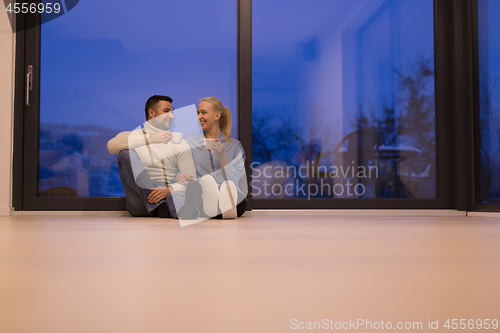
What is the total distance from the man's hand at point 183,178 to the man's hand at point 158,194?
9 centimetres

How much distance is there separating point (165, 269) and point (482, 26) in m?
2.93

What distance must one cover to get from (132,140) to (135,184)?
0.98 ft

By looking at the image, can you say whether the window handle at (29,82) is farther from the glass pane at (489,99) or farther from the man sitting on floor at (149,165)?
the glass pane at (489,99)

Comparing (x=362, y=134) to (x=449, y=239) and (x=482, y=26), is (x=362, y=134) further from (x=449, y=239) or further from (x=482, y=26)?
(x=449, y=239)

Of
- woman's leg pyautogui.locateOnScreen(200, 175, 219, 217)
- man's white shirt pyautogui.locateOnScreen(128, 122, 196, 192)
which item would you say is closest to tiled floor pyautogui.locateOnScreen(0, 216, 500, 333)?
woman's leg pyautogui.locateOnScreen(200, 175, 219, 217)

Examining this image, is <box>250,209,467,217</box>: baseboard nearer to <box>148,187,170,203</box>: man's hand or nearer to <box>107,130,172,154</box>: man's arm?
<box>148,187,170,203</box>: man's hand

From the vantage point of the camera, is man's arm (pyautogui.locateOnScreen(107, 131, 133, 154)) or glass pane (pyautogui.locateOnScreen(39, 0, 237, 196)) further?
glass pane (pyautogui.locateOnScreen(39, 0, 237, 196))

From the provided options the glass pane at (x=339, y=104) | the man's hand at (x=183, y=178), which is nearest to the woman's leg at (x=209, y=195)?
the man's hand at (x=183, y=178)

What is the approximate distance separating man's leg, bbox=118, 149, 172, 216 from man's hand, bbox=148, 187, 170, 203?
0.10 ft

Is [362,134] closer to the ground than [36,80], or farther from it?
closer to the ground

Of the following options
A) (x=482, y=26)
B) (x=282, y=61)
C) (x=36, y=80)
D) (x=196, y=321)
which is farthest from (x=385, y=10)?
(x=196, y=321)

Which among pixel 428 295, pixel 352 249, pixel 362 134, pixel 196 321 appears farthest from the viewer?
pixel 362 134

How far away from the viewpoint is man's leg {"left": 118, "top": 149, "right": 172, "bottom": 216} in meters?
2.36

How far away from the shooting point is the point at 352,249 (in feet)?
3.45
